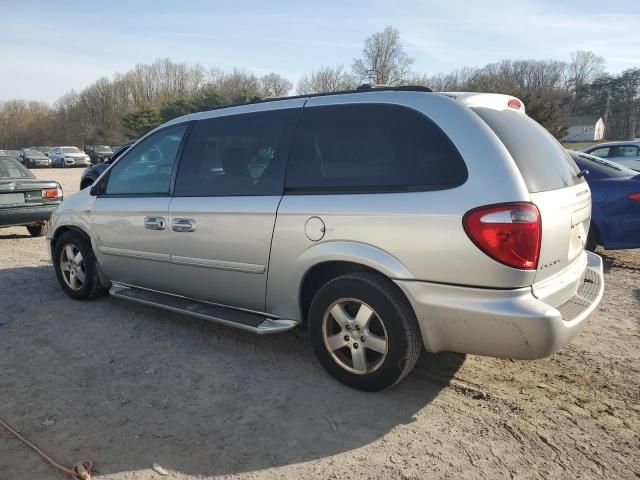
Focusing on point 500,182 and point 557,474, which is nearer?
point 557,474

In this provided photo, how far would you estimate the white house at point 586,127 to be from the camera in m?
77.7

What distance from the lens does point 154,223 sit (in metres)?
4.15

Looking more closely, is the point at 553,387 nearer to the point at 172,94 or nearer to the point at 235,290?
the point at 235,290

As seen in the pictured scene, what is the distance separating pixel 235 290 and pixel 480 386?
182 centimetres

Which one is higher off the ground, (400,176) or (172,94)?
(172,94)

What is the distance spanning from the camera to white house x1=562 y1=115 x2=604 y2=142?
77.7 meters

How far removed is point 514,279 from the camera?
2.59m

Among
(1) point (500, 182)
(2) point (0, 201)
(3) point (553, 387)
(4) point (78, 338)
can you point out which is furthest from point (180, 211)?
(2) point (0, 201)

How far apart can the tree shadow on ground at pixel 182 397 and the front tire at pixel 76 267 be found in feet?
1.75

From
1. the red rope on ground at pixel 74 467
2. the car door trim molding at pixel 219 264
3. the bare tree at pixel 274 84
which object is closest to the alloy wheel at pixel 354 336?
the car door trim molding at pixel 219 264

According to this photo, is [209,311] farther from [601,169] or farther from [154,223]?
[601,169]

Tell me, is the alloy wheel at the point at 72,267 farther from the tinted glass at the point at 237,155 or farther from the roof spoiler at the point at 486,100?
the roof spoiler at the point at 486,100

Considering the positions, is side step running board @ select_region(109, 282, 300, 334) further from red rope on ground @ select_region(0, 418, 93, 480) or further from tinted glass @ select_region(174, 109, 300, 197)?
red rope on ground @ select_region(0, 418, 93, 480)

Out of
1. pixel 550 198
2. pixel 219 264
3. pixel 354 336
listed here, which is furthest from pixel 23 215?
pixel 550 198
